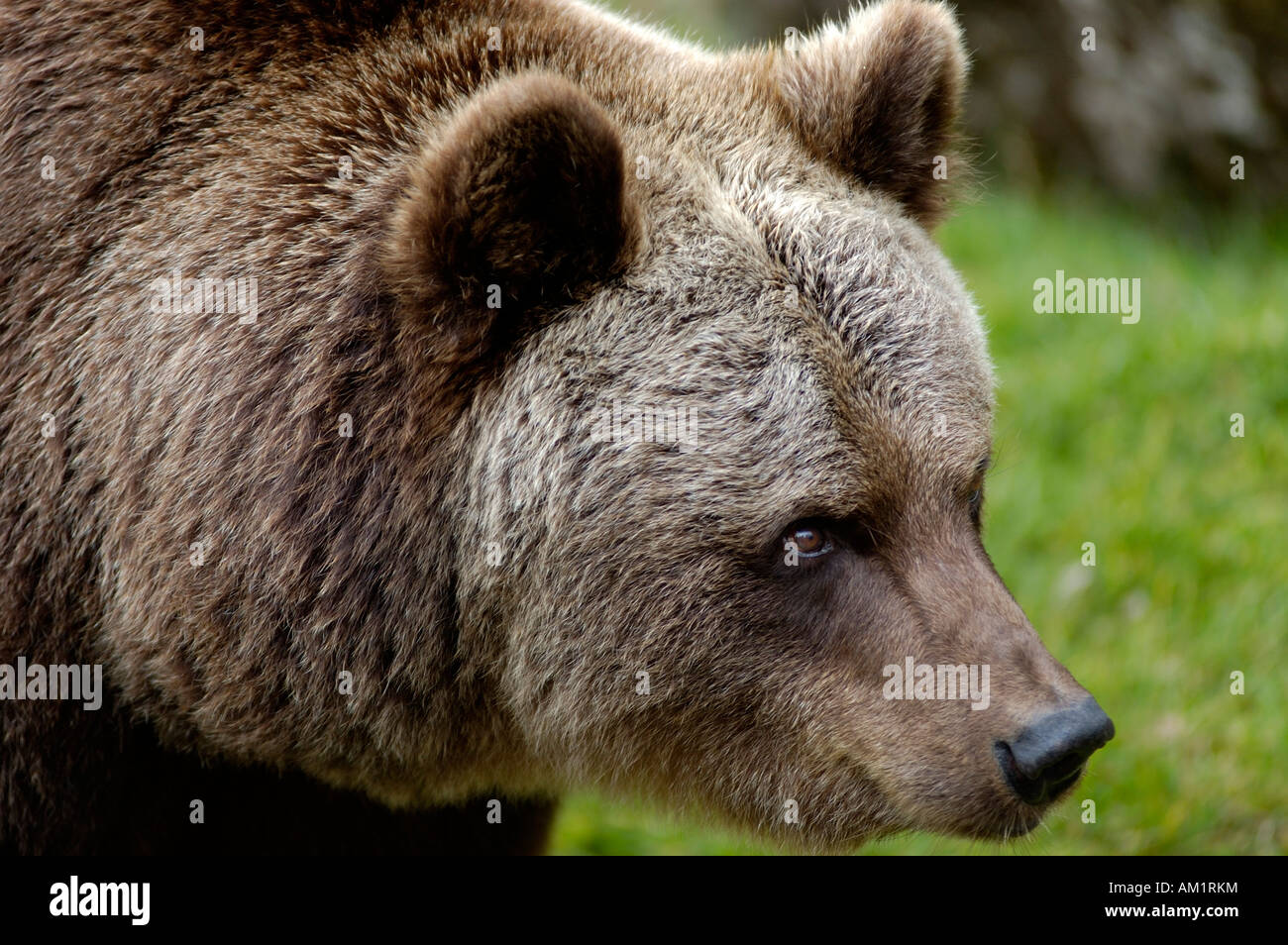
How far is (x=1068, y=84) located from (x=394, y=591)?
7870mm

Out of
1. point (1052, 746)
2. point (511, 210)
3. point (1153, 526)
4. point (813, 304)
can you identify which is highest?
point (511, 210)

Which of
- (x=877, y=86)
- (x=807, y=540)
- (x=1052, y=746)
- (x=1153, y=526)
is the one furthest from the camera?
(x=1153, y=526)

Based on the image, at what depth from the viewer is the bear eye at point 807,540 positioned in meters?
3.63

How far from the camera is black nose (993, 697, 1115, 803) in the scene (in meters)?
Result: 3.46

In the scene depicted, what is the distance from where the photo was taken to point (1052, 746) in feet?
11.3

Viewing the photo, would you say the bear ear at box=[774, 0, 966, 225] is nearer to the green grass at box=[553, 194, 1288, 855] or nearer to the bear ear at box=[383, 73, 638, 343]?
the bear ear at box=[383, 73, 638, 343]

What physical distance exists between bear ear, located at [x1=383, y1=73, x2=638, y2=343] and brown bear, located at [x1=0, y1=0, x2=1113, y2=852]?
0.01 metres

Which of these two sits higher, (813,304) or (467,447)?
(813,304)

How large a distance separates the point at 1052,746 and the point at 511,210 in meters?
1.98

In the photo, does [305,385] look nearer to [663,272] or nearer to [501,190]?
[501,190]

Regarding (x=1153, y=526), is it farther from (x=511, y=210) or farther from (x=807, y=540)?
(x=511, y=210)

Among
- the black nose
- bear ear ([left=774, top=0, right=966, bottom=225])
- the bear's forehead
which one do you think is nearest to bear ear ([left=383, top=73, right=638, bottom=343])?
the bear's forehead

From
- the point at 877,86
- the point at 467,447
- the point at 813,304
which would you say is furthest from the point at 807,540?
the point at 877,86
